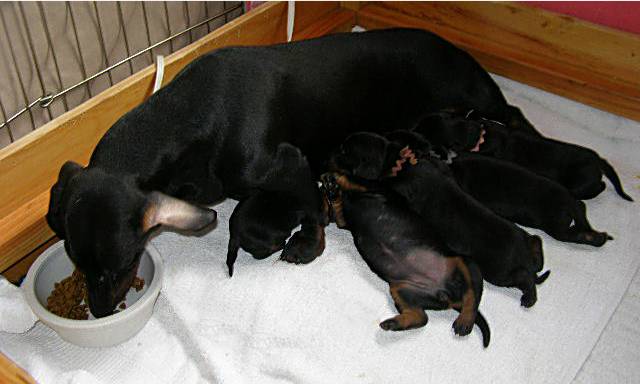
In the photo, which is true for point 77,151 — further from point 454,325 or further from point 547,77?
point 547,77

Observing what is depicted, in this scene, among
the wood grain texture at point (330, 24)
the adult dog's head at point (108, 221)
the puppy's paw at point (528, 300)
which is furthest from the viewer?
the wood grain texture at point (330, 24)

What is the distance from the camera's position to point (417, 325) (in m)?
2.27

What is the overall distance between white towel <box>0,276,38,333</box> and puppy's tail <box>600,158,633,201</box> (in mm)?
2076

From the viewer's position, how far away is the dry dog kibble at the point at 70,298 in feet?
7.32

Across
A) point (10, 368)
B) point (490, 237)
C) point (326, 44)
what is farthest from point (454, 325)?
point (10, 368)

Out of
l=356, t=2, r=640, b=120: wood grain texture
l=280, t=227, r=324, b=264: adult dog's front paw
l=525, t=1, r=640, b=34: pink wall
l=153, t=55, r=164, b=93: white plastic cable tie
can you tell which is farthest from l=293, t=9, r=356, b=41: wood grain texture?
l=280, t=227, r=324, b=264: adult dog's front paw

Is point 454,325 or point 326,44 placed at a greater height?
point 326,44

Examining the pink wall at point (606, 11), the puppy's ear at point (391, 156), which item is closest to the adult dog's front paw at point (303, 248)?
the puppy's ear at point (391, 156)

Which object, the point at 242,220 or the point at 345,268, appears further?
the point at 345,268

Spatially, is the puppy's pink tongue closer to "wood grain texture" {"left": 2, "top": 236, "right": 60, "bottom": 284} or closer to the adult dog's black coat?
the adult dog's black coat

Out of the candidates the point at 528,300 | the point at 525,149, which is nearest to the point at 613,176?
the point at 525,149

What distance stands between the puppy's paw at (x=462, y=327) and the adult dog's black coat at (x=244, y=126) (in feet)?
1.82

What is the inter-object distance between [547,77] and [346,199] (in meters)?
1.38

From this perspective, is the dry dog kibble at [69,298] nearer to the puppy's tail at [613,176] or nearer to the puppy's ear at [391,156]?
the puppy's ear at [391,156]
